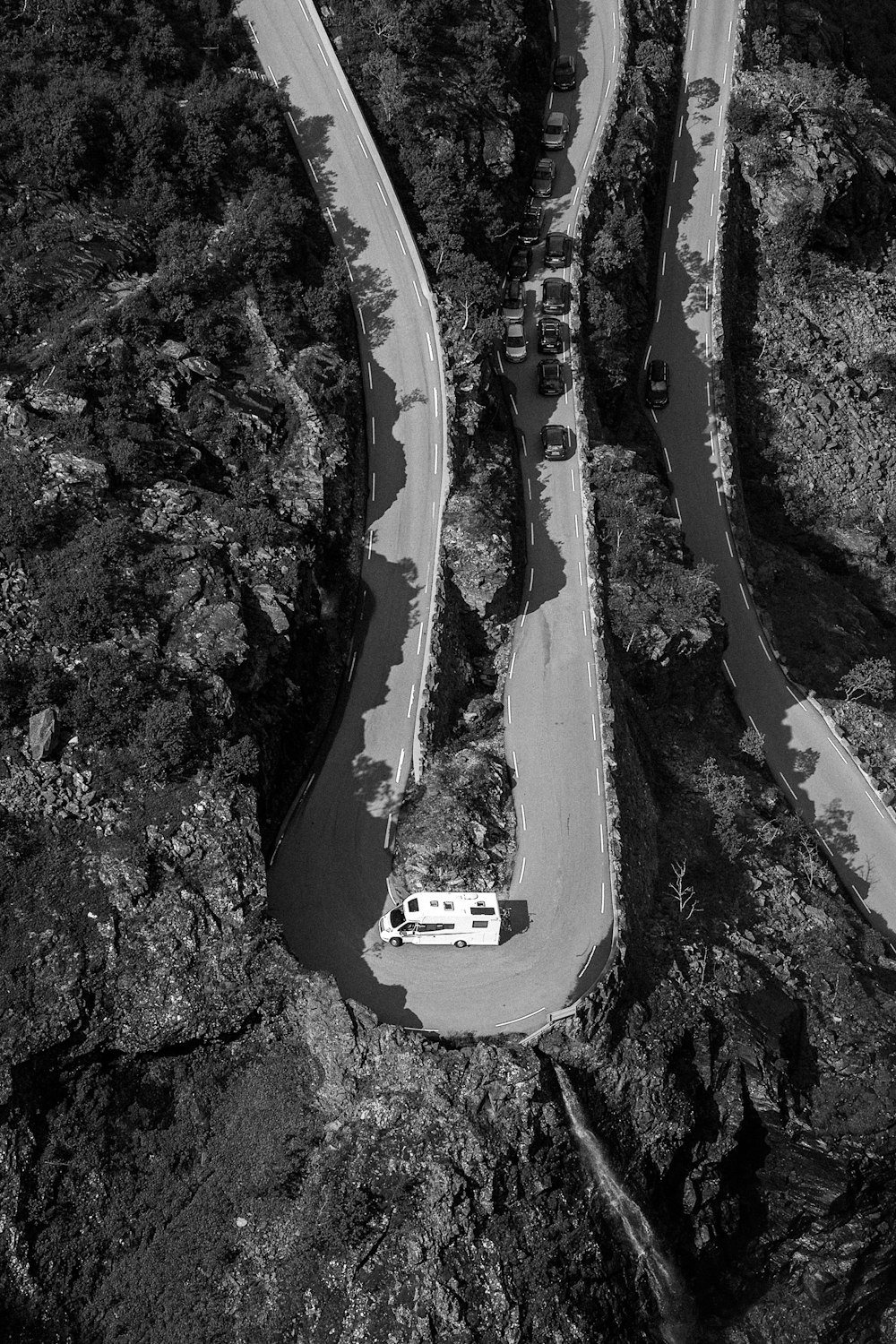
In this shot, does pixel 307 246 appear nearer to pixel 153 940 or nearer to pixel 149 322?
pixel 149 322

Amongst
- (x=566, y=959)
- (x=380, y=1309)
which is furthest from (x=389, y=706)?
(x=380, y=1309)

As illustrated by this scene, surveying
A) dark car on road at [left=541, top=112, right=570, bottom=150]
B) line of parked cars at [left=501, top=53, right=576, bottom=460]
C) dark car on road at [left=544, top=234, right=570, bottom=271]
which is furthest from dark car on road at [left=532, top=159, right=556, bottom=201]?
dark car on road at [left=544, top=234, right=570, bottom=271]

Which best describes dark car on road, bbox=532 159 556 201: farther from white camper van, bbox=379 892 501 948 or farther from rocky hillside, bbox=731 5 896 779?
→ white camper van, bbox=379 892 501 948

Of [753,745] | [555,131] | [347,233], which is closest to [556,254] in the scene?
[555,131]

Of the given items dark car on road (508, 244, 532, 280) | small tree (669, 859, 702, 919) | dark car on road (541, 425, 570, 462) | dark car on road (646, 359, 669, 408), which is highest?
dark car on road (508, 244, 532, 280)

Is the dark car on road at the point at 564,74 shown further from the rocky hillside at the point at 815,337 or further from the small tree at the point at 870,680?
the small tree at the point at 870,680

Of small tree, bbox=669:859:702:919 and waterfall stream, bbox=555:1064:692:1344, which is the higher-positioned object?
small tree, bbox=669:859:702:919

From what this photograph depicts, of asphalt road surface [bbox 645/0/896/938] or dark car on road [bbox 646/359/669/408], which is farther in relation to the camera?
dark car on road [bbox 646/359/669/408]
